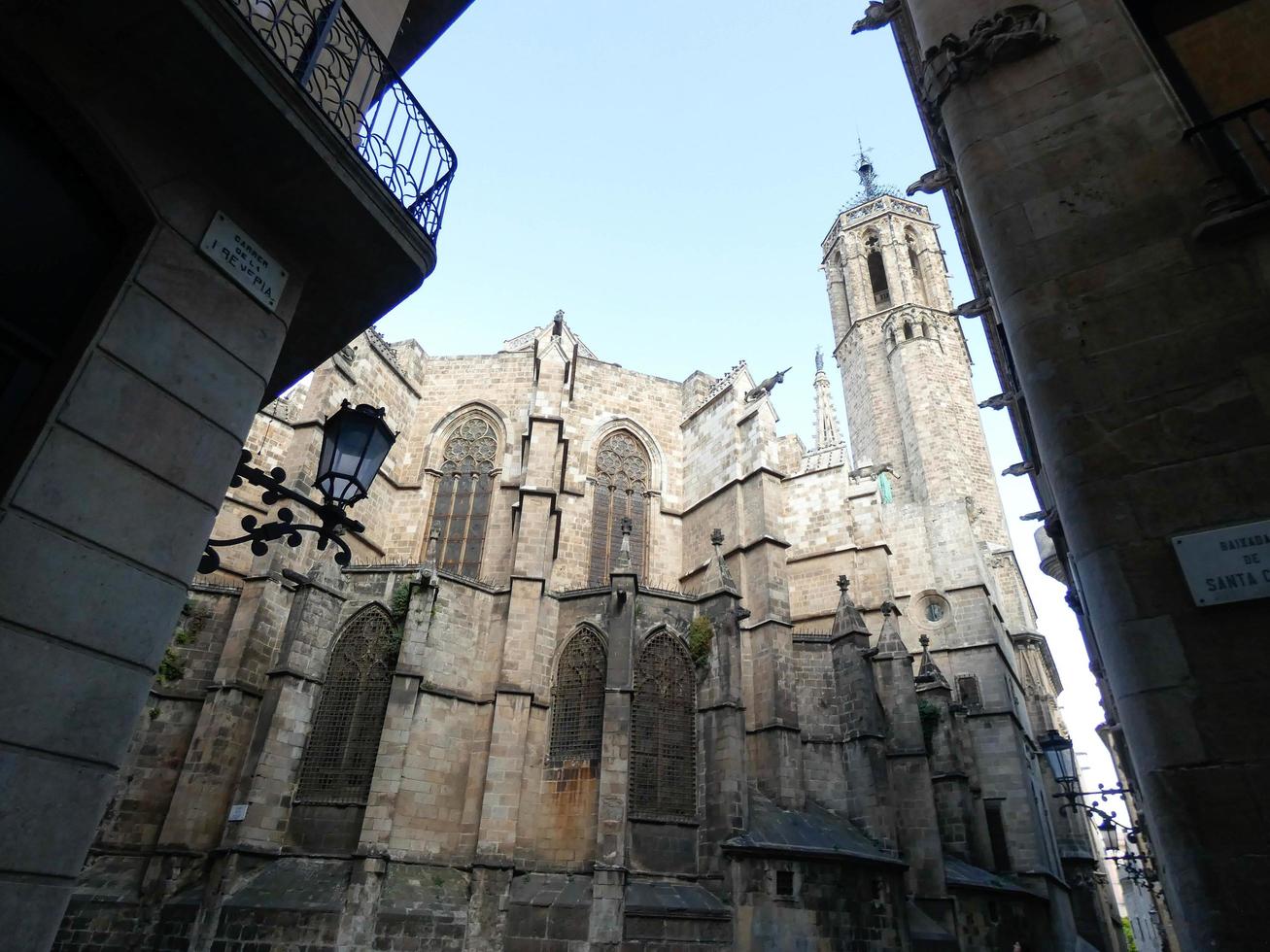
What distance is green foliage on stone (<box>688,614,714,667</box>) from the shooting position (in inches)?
693

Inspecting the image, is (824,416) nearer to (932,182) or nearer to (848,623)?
(848,623)

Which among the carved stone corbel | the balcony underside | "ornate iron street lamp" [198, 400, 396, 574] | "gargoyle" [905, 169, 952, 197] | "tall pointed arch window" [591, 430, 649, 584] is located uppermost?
"tall pointed arch window" [591, 430, 649, 584]

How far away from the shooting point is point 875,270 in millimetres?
42531

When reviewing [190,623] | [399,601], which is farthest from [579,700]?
[190,623]

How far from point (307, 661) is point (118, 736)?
12769 mm

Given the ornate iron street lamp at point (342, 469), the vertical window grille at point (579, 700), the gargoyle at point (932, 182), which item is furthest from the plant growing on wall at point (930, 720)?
the ornate iron street lamp at point (342, 469)

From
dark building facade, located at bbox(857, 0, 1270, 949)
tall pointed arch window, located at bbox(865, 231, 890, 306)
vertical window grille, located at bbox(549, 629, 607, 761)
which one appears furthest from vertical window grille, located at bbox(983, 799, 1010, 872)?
tall pointed arch window, located at bbox(865, 231, 890, 306)

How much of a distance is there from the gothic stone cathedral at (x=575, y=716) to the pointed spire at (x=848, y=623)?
0.28 feet

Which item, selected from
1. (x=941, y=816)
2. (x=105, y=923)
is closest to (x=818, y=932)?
(x=941, y=816)

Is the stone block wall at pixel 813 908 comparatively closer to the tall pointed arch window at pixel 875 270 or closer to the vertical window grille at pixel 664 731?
the vertical window grille at pixel 664 731

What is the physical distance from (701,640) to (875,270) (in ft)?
103

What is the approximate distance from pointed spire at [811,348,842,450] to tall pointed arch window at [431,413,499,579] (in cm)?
2075

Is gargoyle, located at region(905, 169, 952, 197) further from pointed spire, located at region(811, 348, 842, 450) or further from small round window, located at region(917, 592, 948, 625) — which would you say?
pointed spire, located at region(811, 348, 842, 450)

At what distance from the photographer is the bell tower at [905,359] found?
31.0 metres
